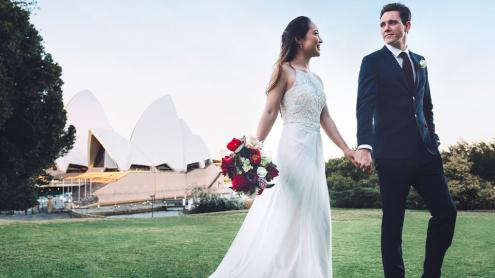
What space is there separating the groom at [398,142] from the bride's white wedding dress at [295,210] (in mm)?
382

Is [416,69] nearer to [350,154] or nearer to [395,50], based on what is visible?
[395,50]

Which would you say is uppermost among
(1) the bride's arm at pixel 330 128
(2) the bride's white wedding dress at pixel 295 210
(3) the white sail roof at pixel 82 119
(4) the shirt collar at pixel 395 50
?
(3) the white sail roof at pixel 82 119

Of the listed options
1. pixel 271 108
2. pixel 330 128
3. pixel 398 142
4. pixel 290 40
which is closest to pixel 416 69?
pixel 398 142

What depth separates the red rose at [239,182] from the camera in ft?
10.3

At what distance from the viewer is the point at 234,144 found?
3234 millimetres

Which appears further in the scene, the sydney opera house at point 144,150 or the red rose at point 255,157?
the sydney opera house at point 144,150

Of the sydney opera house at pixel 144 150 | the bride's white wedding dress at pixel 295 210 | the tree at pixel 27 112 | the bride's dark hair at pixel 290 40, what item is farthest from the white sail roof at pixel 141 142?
the bride's dark hair at pixel 290 40

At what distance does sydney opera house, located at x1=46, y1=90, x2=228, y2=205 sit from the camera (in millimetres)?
46094

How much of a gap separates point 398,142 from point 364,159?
0.90 ft

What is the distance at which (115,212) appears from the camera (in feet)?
77.4

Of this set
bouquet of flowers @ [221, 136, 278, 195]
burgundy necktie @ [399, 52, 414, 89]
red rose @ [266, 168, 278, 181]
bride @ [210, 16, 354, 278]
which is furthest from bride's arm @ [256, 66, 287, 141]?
burgundy necktie @ [399, 52, 414, 89]

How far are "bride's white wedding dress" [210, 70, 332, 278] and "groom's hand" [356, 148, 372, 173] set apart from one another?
16.0 inches

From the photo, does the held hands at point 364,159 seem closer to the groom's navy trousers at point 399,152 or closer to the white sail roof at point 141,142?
the groom's navy trousers at point 399,152

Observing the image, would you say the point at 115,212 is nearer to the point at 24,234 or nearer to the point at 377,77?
the point at 24,234
